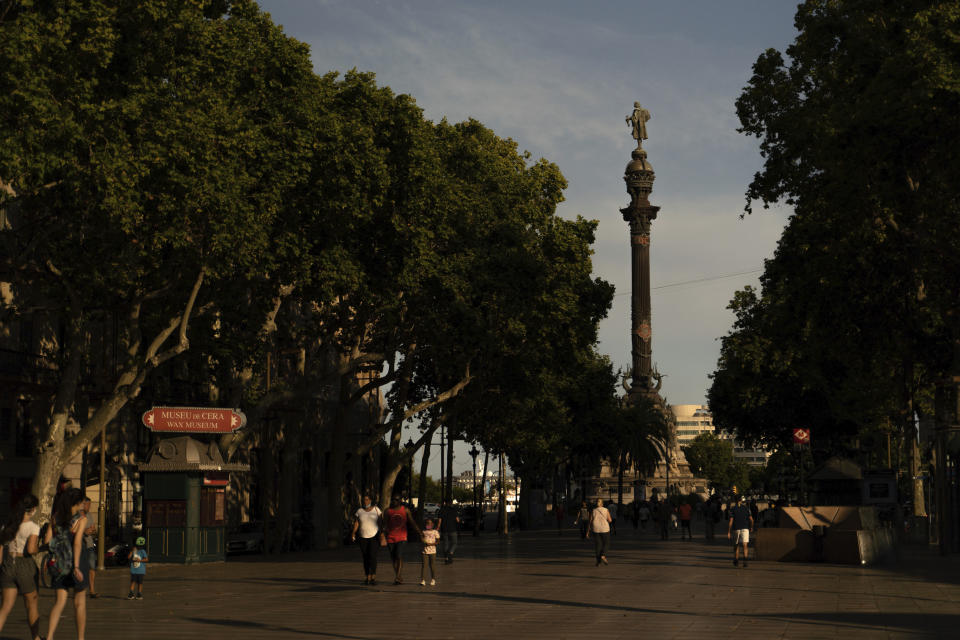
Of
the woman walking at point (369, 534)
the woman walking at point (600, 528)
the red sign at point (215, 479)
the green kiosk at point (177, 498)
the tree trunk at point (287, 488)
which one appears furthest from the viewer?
the tree trunk at point (287, 488)

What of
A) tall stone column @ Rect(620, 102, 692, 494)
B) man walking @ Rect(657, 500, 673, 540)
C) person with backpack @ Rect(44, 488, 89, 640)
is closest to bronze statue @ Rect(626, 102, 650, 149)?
tall stone column @ Rect(620, 102, 692, 494)

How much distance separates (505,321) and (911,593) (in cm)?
1963

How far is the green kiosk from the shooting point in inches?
1267

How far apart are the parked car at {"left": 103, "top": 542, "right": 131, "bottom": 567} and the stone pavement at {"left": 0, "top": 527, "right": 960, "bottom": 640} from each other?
1701 mm

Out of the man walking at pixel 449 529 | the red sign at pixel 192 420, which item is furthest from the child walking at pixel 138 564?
the man walking at pixel 449 529

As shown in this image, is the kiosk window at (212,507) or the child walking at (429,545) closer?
the child walking at (429,545)

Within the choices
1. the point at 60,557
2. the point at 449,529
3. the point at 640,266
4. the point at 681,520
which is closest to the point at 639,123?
the point at 640,266

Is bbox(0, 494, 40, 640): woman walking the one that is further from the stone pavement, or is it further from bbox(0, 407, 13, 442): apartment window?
bbox(0, 407, 13, 442): apartment window

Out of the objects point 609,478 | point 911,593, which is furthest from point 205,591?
point 609,478

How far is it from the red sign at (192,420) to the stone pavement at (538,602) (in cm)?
345

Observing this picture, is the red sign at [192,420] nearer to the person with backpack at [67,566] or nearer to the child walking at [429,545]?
the child walking at [429,545]

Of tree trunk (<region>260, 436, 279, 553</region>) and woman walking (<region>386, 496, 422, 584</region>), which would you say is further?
tree trunk (<region>260, 436, 279, 553</region>)

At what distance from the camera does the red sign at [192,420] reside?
31031 millimetres

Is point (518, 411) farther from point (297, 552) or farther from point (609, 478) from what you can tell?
point (609, 478)
